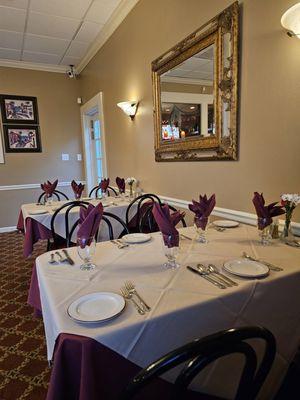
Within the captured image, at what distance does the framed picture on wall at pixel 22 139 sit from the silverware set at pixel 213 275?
14.9 ft

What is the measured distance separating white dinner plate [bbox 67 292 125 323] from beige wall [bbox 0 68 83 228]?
4.48 metres

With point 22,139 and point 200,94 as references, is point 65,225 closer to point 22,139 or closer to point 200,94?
point 200,94

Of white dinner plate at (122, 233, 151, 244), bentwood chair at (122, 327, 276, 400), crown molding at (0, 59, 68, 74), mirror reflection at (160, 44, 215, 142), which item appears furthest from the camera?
crown molding at (0, 59, 68, 74)

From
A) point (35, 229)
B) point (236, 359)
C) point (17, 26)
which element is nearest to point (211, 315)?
point (236, 359)

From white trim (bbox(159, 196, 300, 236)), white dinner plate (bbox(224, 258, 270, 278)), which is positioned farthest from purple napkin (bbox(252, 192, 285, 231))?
white dinner plate (bbox(224, 258, 270, 278))

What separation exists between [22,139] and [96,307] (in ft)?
15.3

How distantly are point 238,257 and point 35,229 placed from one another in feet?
6.03

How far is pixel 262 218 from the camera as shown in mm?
1395

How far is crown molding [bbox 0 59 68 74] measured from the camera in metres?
4.47

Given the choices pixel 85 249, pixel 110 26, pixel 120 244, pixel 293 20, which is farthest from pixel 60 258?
pixel 110 26

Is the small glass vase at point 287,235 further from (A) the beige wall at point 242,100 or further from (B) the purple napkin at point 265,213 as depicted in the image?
(A) the beige wall at point 242,100

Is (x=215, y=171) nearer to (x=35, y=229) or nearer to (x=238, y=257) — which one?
(x=238, y=257)

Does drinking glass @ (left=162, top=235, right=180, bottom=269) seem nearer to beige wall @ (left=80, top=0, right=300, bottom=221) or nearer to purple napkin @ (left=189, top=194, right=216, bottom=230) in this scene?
purple napkin @ (left=189, top=194, right=216, bottom=230)

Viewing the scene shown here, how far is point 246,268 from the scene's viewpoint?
110 cm
